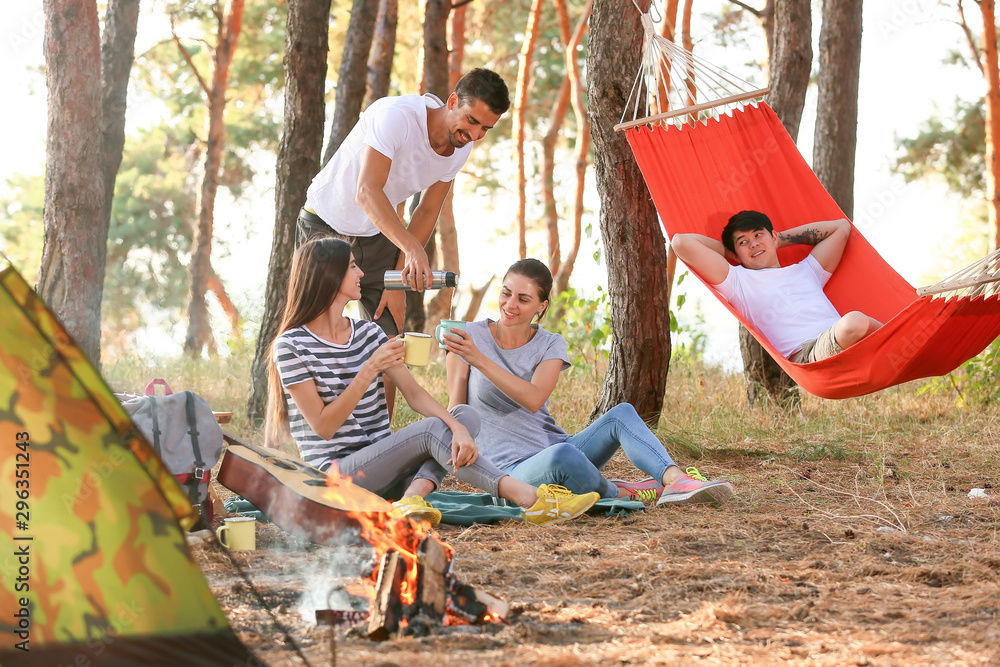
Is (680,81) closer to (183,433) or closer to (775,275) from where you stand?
(775,275)

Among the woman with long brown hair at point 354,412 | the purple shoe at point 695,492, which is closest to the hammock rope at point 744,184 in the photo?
the purple shoe at point 695,492

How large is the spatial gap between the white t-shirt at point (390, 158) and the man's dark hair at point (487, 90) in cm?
19

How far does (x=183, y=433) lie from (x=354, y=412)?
530 millimetres

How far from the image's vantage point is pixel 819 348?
10.2ft

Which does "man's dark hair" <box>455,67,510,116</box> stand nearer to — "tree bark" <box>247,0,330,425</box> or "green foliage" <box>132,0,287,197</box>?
"tree bark" <box>247,0,330,425</box>

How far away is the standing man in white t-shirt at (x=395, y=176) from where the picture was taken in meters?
2.87

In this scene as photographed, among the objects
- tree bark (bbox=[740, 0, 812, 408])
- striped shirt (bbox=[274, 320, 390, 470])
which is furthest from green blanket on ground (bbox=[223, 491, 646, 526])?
tree bark (bbox=[740, 0, 812, 408])

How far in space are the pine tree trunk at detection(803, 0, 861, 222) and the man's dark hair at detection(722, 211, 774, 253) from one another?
1569 mm

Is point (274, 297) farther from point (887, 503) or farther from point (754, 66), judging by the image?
point (754, 66)

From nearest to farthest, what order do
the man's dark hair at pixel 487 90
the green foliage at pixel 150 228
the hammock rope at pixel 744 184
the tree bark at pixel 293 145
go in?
the man's dark hair at pixel 487 90 < the hammock rope at pixel 744 184 < the tree bark at pixel 293 145 < the green foliage at pixel 150 228

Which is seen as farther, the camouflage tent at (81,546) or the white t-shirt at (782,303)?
the white t-shirt at (782,303)

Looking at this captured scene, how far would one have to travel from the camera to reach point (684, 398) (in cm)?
485

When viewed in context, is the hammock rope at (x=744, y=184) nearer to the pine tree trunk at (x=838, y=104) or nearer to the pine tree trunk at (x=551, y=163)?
the pine tree trunk at (x=838, y=104)

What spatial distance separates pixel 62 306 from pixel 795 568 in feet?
10.5
